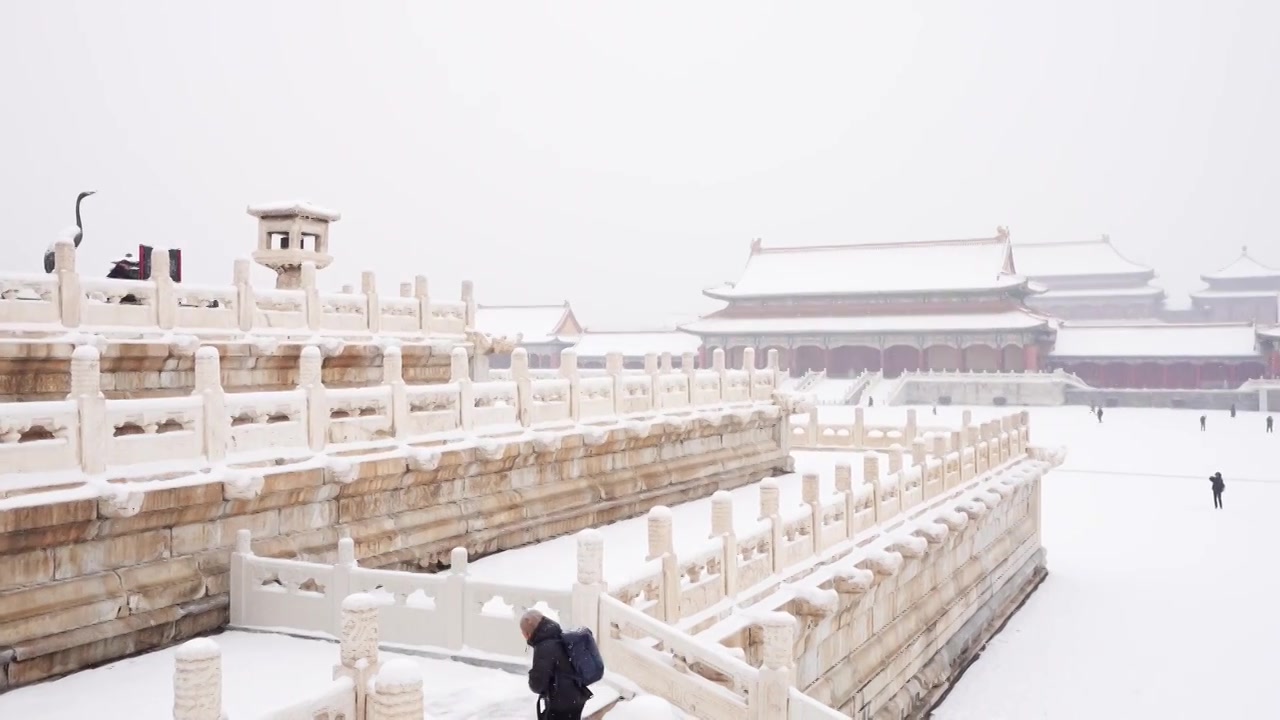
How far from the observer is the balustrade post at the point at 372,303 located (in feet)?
48.7

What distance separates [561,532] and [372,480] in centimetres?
402

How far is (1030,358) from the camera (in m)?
52.6

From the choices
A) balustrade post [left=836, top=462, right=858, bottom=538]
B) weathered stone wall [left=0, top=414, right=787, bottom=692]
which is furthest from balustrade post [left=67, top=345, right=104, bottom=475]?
balustrade post [left=836, top=462, right=858, bottom=538]

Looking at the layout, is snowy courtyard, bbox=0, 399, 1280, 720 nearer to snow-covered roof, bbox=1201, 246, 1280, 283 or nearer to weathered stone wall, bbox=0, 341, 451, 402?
weathered stone wall, bbox=0, 341, 451, 402

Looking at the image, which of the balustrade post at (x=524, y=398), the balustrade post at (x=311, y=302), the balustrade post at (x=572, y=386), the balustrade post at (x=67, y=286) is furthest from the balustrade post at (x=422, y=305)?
the balustrade post at (x=67, y=286)

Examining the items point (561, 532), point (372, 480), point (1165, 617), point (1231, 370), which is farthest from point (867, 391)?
point (372, 480)

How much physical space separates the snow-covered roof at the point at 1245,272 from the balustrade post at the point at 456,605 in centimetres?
8394

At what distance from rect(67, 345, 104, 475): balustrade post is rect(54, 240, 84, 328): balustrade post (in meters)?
3.08

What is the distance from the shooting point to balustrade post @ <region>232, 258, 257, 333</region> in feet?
41.4

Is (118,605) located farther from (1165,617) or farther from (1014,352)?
(1014,352)

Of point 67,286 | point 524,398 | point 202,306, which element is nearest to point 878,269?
point 524,398

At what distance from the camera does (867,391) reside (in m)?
49.8

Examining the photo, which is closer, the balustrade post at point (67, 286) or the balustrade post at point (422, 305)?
the balustrade post at point (67, 286)

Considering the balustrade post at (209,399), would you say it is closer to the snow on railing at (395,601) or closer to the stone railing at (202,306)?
the snow on railing at (395,601)
